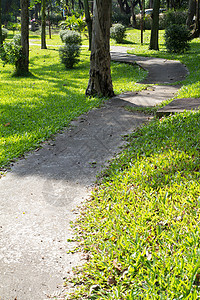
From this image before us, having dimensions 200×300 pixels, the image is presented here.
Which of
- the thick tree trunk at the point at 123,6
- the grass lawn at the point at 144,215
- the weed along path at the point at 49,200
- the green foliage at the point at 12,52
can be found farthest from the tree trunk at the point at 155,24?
the thick tree trunk at the point at 123,6

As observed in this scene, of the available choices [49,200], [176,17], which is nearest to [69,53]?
[49,200]

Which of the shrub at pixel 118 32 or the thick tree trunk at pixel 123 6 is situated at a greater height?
the thick tree trunk at pixel 123 6

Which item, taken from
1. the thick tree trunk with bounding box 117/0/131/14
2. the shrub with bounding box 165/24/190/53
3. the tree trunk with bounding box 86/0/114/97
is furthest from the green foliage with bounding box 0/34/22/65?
the thick tree trunk with bounding box 117/0/131/14

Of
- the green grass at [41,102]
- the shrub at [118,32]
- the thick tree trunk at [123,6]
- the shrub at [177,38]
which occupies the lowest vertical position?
the green grass at [41,102]

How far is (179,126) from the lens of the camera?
5473mm

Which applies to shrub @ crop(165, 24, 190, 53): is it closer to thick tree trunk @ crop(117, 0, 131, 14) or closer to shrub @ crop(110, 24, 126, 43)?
shrub @ crop(110, 24, 126, 43)

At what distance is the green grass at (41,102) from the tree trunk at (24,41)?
2.08ft

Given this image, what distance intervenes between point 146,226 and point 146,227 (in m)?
0.03

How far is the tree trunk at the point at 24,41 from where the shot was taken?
13.8 metres

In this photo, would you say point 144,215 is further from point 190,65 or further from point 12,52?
point 12,52

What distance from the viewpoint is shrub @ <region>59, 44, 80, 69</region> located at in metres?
16.7

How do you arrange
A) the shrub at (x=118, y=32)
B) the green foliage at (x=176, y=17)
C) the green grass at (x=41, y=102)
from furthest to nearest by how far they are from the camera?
the green foliage at (x=176, y=17) → the shrub at (x=118, y=32) → the green grass at (x=41, y=102)

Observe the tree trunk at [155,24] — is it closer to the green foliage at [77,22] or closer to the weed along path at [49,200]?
the green foliage at [77,22]

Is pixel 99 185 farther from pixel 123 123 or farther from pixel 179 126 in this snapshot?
pixel 123 123
